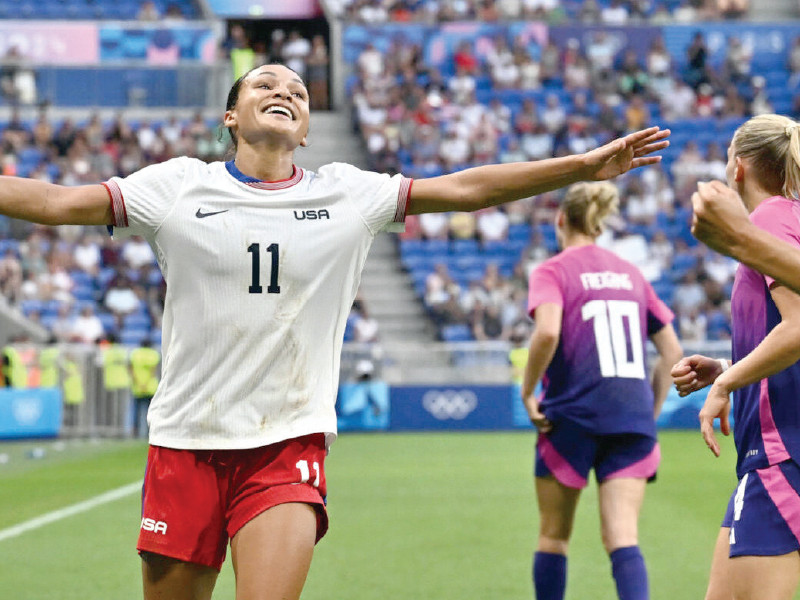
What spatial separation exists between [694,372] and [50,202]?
6.85 ft

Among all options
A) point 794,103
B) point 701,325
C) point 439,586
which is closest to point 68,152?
point 701,325

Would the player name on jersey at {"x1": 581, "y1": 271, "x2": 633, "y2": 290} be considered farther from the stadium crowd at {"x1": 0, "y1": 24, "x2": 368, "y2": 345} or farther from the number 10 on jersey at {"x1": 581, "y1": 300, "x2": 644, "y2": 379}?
the stadium crowd at {"x1": 0, "y1": 24, "x2": 368, "y2": 345}

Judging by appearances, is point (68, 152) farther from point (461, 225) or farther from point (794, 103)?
point (794, 103)

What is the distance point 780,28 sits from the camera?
31891mm

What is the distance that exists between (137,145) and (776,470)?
78.9ft

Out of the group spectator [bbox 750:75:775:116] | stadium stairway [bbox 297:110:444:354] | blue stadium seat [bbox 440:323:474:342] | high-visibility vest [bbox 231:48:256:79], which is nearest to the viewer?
blue stadium seat [bbox 440:323:474:342]

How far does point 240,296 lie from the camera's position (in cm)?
409

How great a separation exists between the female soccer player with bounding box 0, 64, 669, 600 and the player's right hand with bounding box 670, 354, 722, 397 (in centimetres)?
65

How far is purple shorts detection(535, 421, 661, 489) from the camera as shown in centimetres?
600

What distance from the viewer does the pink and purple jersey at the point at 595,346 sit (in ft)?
20.0

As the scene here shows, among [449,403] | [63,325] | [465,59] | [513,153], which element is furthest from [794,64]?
[63,325]

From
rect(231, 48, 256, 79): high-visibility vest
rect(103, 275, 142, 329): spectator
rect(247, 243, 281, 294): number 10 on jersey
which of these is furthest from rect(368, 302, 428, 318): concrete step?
rect(247, 243, 281, 294): number 10 on jersey

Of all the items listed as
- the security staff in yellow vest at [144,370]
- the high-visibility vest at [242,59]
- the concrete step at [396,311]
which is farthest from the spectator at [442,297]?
the high-visibility vest at [242,59]

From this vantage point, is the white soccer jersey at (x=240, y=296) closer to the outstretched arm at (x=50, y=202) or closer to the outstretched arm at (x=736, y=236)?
the outstretched arm at (x=50, y=202)
